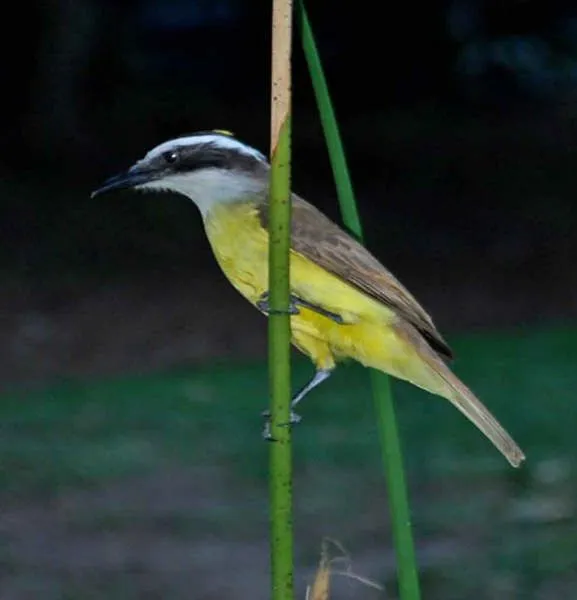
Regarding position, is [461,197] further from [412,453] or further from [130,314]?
[412,453]

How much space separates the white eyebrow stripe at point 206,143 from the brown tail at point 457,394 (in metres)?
0.36

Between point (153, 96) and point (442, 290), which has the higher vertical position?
point (153, 96)

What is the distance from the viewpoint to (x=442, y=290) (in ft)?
30.4

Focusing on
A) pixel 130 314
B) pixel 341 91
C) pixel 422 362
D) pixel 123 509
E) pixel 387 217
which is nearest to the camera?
pixel 422 362

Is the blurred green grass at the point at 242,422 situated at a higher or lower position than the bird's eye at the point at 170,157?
higher

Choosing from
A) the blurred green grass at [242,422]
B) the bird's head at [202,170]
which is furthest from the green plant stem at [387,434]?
the blurred green grass at [242,422]

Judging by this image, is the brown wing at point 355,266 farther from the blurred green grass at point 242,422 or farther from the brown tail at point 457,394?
the blurred green grass at point 242,422

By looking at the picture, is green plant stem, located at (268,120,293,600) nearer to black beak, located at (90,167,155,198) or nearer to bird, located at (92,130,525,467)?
black beak, located at (90,167,155,198)

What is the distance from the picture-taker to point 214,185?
2533 mm

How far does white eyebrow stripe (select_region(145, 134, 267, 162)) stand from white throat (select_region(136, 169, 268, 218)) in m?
0.05

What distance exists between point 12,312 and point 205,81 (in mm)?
5243

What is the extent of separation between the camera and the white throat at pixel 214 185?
2432 mm

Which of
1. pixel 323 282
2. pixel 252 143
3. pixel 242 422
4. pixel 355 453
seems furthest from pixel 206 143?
pixel 252 143

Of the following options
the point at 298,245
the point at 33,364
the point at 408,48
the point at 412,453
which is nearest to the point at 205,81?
the point at 408,48
